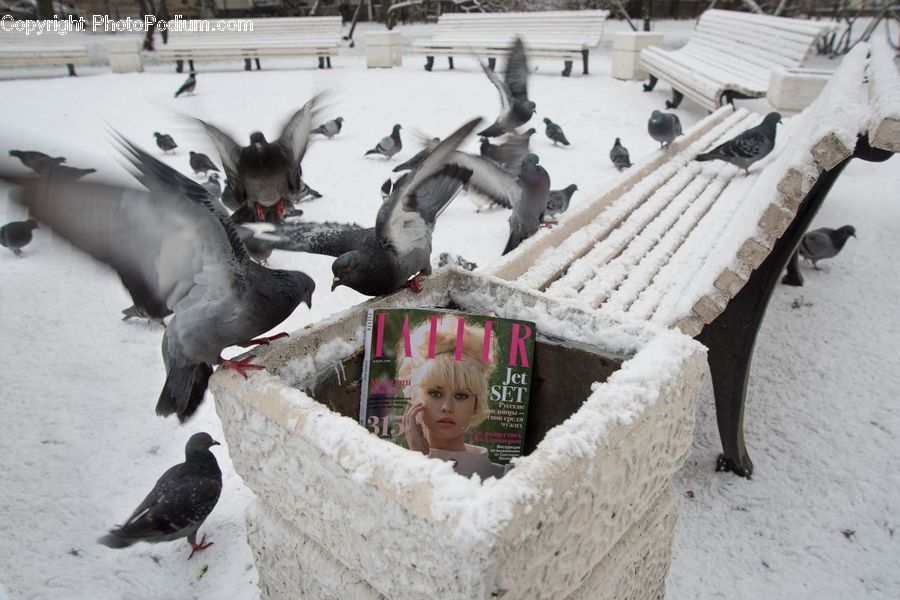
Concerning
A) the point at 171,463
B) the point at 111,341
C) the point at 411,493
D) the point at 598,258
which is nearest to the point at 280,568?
the point at 411,493

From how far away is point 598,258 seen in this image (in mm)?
2670

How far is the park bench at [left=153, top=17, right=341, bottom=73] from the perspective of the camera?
41.6 feet

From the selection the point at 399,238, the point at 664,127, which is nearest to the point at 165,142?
the point at 664,127

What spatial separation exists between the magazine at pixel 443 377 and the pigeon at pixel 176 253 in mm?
305

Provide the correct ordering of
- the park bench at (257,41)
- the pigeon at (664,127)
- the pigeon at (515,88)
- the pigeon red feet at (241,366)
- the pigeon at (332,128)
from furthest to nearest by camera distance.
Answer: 1. the park bench at (257,41)
2. the pigeon at (332,128)
3. the pigeon at (515,88)
4. the pigeon at (664,127)
5. the pigeon red feet at (241,366)

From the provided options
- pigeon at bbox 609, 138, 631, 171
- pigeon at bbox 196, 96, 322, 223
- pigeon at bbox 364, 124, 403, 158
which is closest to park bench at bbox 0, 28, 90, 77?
pigeon at bbox 364, 124, 403, 158

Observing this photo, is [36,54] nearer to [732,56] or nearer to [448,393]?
[732,56]

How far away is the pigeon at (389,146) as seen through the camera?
6793 millimetres

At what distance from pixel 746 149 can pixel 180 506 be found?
4230 millimetres

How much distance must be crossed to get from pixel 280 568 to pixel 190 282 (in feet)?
2.39

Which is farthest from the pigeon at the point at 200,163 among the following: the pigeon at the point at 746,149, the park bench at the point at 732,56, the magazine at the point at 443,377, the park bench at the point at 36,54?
the park bench at the point at 36,54

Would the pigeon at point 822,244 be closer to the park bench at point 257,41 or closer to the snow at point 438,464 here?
the snow at point 438,464

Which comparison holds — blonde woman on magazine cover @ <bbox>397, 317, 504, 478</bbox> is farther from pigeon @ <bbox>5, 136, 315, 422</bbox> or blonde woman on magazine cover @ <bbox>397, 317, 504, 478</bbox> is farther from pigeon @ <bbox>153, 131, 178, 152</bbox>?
pigeon @ <bbox>153, 131, 178, 152</bbox>

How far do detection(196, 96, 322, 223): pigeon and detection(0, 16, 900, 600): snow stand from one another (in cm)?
45
